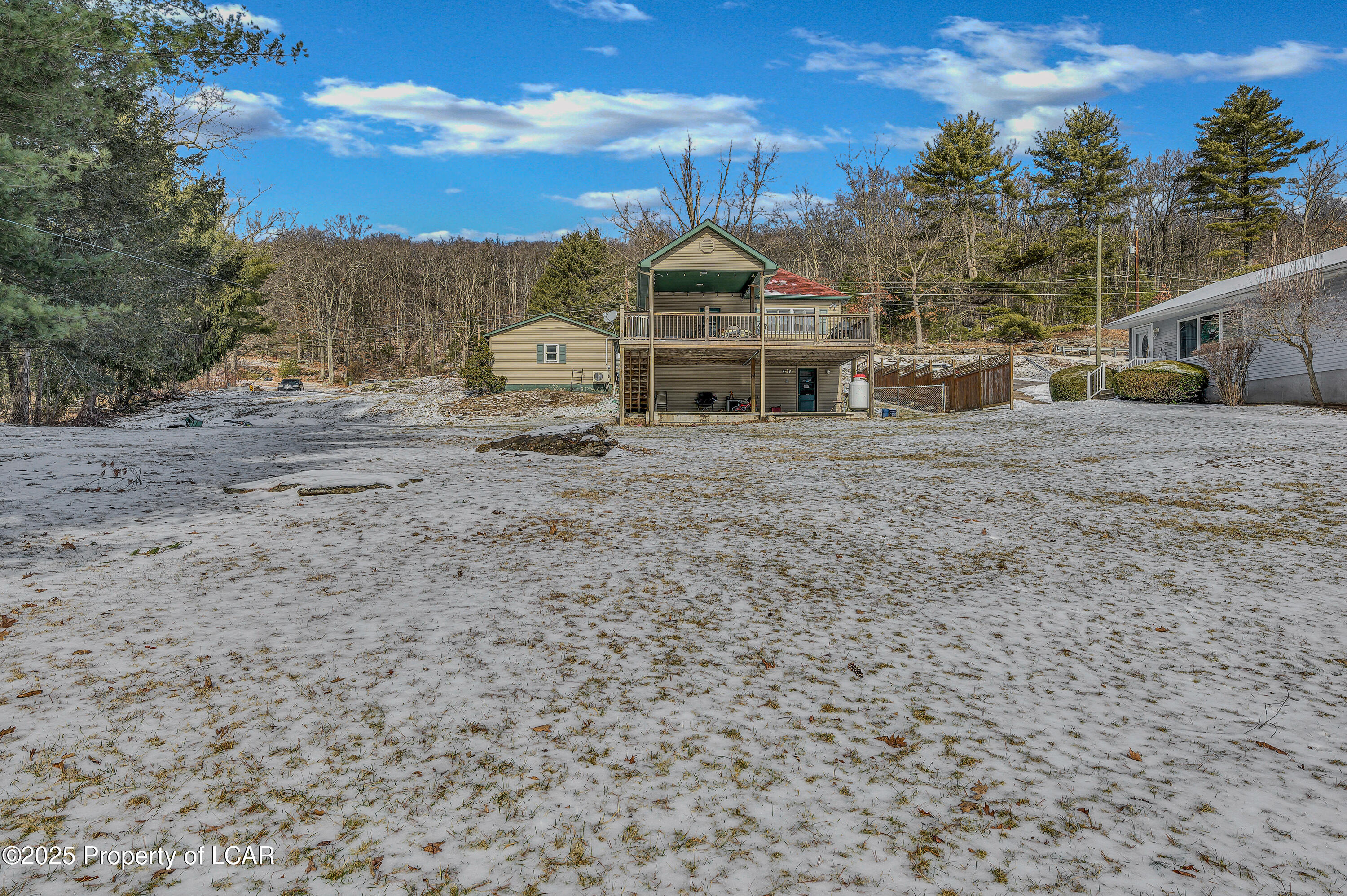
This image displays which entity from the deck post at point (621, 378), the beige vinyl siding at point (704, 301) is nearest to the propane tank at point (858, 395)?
the beige vinyl siding at point (704, 301)

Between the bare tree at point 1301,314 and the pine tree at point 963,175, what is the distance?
28.4 meters

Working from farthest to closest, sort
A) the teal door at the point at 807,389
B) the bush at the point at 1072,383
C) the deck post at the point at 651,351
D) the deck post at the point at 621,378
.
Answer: the teal door at the point at 807,389 < the bush at the point at 1072,383 < the deck post at the point at 621,378 < the deck post at the point at 651,351

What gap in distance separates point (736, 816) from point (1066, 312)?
5405 cm

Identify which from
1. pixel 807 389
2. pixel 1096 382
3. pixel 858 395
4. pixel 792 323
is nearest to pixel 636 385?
pixel 792 323

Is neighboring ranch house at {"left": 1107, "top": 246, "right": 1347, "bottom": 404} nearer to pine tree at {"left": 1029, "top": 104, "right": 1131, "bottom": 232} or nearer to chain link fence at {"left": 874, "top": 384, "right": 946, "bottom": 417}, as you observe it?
chain link fence at {"left": 874, "top": 384, "right": 946, "bottom": 417}

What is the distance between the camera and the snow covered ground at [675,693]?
2.39 metres

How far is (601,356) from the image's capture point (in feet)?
122

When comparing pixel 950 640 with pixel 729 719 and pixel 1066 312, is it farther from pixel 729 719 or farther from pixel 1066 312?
pixel 1066 312

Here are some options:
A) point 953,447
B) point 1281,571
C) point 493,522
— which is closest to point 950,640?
point 1281,571

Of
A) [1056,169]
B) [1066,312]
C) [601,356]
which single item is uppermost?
[1056,169]

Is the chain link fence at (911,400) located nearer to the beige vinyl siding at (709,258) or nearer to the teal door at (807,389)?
the teal door at (807,389)

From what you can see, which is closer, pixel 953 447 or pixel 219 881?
pixel 219 881

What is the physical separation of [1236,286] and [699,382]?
58.5 feet

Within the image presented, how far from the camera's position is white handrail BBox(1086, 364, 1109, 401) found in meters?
23.2
